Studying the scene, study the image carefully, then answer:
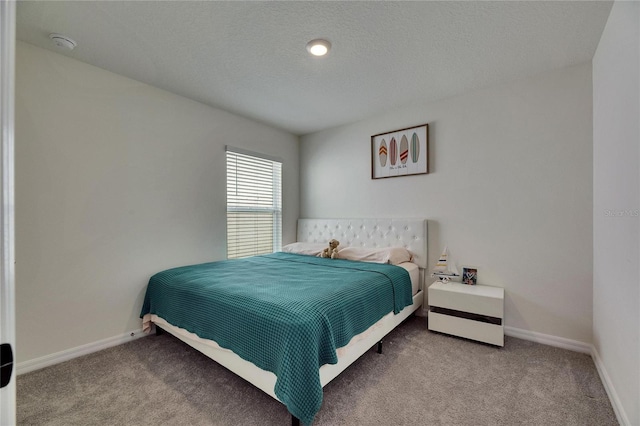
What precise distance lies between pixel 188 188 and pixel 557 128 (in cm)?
368

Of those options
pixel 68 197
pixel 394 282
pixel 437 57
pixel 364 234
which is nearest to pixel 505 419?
pixel 394 282

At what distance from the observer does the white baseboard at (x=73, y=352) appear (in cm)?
203

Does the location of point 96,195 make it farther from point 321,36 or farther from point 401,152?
point 401,152

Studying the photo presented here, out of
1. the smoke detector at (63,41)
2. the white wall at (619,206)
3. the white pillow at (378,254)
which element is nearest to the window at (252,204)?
the white pillow at (378,254)

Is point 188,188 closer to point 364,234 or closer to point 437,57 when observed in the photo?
point 364,234

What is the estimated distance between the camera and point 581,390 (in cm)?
180

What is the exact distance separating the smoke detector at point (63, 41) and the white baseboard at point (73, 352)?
240 centimetres

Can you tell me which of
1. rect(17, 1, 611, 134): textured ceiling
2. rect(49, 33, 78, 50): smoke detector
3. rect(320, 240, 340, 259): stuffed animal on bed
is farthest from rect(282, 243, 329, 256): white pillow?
rect(49, 33, 78, 50): smoke detector

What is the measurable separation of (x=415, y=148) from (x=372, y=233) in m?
1.16

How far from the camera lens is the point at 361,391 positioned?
1811mm

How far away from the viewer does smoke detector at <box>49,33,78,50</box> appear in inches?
78.0

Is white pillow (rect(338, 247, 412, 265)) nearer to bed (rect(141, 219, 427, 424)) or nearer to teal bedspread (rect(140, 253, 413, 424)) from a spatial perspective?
bed (rect(141, 219, 427, 424))

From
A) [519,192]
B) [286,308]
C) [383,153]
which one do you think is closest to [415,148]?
[383,153]

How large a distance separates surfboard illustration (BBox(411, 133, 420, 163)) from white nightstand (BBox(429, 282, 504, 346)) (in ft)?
4.84
